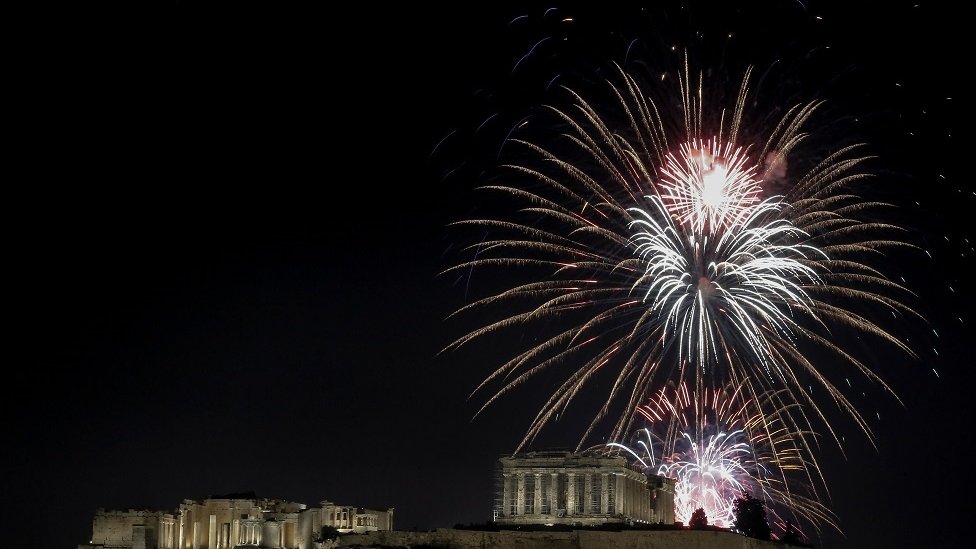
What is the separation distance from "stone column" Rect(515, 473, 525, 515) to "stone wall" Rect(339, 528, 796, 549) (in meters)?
10.6

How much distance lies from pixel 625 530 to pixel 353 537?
74.2 feet

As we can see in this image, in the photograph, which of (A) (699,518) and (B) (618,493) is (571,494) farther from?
(A) (699,518)

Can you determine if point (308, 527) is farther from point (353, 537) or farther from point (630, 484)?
point (630, 484)

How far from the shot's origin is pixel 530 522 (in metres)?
87.4

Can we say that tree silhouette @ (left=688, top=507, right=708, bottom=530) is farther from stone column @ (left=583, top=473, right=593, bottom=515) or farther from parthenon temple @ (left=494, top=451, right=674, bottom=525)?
stone column @ (left=583, top=473, right=593, bottom=515)

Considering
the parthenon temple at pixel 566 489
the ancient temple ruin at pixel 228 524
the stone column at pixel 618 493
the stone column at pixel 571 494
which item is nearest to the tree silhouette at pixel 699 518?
the parthenon temple at pixel 566 489

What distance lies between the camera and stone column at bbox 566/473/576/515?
3423 inches

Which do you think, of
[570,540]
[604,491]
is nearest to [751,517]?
[604,491]

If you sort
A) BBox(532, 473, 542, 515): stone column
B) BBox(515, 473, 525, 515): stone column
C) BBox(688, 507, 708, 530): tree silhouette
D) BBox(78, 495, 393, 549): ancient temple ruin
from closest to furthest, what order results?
BBox(688, 507, 708, 530): tree silhouette → BBox(532, 473, 542, 515): stone column → BBox(515, 473, 525, 515): stone column → BBox(78, 495, 393, 549): ancient temple ruin

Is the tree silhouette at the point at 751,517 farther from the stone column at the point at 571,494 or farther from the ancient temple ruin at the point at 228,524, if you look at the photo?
the ancient temple ruin at the point at 228,524

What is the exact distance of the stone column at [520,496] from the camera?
88.3 meters

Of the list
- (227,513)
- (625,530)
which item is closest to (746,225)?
(625,530)

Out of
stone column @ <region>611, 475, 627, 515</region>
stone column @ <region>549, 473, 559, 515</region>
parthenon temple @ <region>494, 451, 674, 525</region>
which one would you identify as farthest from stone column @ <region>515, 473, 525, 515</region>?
stone column @ <region>611, 475, 627, 515</region>

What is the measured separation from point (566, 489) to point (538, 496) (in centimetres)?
231
